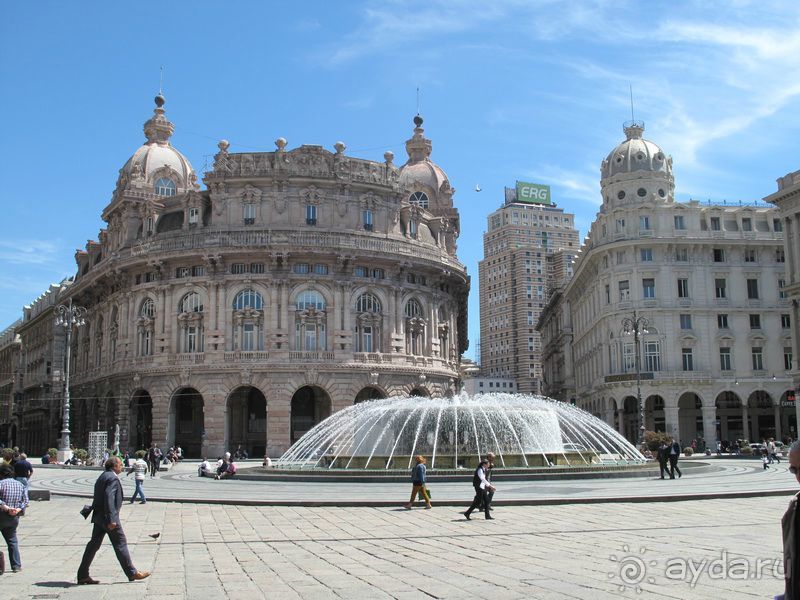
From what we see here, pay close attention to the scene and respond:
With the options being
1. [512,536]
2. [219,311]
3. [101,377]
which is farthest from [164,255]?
[512,536]

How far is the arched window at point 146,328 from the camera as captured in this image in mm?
61031

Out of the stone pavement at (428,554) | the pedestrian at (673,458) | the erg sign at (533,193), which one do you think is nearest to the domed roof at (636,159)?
the pedestrian at (673,458)

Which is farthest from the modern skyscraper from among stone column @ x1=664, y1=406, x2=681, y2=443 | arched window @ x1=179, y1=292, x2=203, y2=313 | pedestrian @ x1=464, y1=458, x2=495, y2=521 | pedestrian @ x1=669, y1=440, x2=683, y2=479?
pedestrian @ x1=464, y1=458, x2=495, y2=521

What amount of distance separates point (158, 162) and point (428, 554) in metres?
64.5

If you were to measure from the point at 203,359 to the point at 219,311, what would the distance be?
3.32 metres

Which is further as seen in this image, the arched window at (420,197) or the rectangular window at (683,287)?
the arched window at (420,197)

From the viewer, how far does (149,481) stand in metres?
34.2

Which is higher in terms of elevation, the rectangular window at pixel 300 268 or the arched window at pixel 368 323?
the rectangular window at pixel 300 268

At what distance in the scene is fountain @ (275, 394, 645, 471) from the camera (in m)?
30.5

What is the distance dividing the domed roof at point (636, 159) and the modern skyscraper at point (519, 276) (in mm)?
73011

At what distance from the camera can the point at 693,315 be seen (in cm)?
6097

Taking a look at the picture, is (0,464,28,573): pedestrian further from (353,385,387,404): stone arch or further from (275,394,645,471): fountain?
(353,385,387,404): stone arch

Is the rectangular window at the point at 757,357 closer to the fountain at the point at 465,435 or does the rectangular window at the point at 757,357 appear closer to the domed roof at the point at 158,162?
the fountain at the point at 465,435

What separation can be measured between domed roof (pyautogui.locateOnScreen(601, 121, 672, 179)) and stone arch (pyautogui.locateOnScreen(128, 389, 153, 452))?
3778cm
